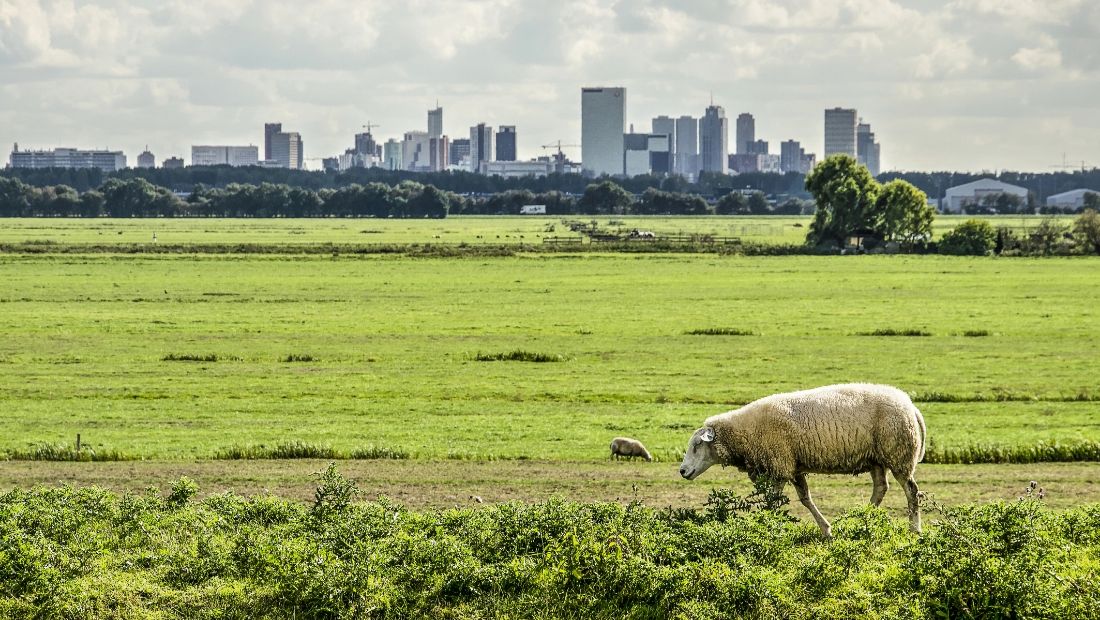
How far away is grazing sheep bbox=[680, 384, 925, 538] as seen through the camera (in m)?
17.9

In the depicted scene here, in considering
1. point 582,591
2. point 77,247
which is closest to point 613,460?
point 582,591

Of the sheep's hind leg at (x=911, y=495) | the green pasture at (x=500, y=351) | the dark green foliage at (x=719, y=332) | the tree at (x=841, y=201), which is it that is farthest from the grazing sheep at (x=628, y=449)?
the tree at (x=841, y=201)

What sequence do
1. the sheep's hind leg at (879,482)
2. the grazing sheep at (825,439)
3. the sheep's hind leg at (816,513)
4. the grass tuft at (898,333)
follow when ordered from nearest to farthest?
the sheep's hind leg at (816,513), the grazing sheep at (825,439), the sheep's hind leg at (879,482), the grass tuft at (898,333)

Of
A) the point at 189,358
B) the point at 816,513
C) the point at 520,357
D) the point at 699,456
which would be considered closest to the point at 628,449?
the point at 699,456

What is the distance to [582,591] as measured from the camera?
51.3 ft

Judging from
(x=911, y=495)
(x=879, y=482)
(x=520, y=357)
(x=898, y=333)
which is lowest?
(x=520, y=357)

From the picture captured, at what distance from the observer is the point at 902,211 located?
114 meters

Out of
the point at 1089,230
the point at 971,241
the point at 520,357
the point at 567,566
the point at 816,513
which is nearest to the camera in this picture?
the point at 567,566

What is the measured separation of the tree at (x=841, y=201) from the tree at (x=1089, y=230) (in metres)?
17.3

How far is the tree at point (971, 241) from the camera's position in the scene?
10688 cm

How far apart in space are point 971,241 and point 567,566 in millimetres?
99130

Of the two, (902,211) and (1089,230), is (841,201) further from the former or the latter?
(1089,230)

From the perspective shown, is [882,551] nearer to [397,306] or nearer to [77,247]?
[397,306]

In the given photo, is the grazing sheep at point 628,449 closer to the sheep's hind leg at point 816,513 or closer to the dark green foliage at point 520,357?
the sheep's hind leg at point 816,513
